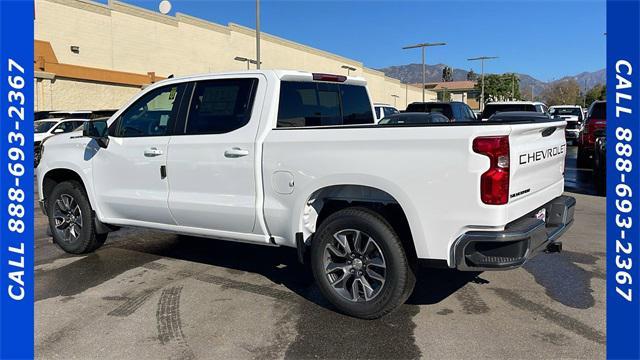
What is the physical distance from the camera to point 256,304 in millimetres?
4605

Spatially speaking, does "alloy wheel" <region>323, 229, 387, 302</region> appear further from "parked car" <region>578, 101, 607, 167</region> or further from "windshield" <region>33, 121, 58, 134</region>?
"windshield" <region>33, 121, 58, 134</region>

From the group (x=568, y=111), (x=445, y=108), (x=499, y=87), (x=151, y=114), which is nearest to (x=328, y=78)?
(x=151, y=114)

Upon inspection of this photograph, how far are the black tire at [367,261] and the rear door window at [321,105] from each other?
1136mm

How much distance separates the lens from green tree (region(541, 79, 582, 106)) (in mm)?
108000

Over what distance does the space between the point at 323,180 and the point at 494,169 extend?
4.30 feet

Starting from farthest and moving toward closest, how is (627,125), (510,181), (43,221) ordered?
(43,221), (510,181), (627,125)

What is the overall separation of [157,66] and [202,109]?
3507 cm

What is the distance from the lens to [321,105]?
545 centimetres

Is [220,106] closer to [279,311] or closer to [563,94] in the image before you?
[279,311]

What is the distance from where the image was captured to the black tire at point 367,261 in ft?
13.1

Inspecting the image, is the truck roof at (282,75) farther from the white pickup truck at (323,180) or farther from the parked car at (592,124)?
the parked car at (592,124)

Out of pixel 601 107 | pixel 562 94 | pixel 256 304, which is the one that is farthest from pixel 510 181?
pixel 562 94

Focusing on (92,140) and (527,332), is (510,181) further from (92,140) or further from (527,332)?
(92,140)

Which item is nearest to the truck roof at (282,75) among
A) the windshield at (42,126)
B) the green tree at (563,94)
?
the windshield at (42,126)
